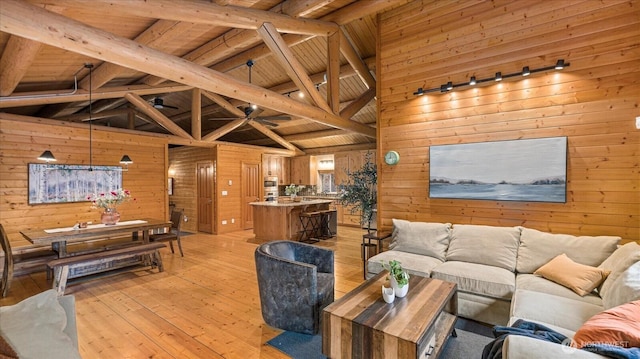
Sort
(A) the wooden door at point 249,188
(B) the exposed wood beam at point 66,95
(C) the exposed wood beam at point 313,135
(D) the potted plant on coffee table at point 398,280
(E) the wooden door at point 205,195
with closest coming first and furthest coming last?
(D) the potted plant on coffee table at point 398,280, (B) the exposed wood beam at point 66,95, (E) the wooden door at point 205,195, (A) the wooden door at point 249,188, (C) the exposed wood beam at point 313,135

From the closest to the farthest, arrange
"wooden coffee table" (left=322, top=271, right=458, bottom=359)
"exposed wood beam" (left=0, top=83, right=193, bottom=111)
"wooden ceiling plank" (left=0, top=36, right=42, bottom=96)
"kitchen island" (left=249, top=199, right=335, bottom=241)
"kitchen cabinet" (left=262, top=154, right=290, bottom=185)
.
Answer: "wooden coffee table" (left=322, top=271, right=458, bottom=359) < "wooden ceiling plank" (left=0, top=36, right=42, bottom=96) < "exposed wood beam" (left=0, top=83, right=193, bottom=111) < "kitchen island" (left=249, top=199, right=335, bottom=241) < "kitchen cabinet" (left=262, top=154, right=290, bottom=185)

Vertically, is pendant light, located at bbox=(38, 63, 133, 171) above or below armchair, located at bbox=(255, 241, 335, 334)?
above

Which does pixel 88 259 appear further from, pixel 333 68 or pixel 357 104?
pixel 357 104

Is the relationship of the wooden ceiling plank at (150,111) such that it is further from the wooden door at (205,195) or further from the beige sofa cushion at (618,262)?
the beige sofa cushion at (618,262)

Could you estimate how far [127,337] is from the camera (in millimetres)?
2770

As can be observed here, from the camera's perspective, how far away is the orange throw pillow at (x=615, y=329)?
1.45m

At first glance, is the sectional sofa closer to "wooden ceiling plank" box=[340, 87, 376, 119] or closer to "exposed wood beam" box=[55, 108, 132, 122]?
"wooden ceiling plank" box=[340, 87, 376, 119]

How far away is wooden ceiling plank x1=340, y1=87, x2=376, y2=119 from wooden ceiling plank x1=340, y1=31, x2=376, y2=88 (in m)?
0.25

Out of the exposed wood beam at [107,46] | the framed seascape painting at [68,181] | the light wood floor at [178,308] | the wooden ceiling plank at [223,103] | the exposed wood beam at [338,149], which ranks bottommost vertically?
the light wood floor at [178,308]

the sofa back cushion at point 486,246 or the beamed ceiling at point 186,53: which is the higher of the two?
the beamed ceiling at point 186,53

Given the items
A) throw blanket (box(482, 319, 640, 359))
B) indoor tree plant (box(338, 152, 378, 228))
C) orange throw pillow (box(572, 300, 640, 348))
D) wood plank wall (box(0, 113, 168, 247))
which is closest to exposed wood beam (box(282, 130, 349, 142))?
indoor tree plant (box(338, 152, 378, 228))

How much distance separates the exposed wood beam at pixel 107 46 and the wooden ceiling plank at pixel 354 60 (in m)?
2.10

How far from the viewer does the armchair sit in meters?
2.72

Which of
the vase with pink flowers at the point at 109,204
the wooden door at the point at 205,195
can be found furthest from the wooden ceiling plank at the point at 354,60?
the wooden door at the point at 205,195
